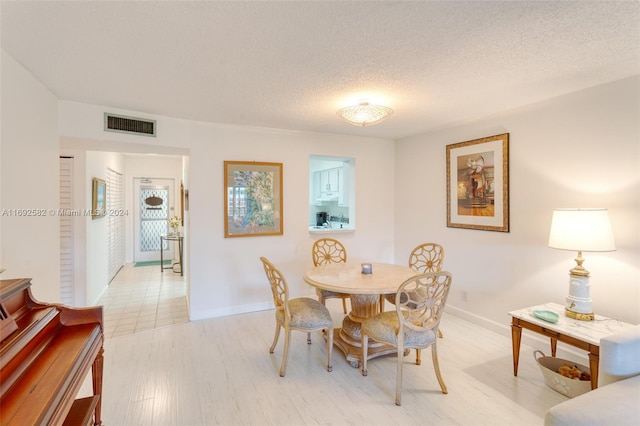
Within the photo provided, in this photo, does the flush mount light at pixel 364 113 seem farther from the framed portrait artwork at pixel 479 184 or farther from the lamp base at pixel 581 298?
the lamp base at pixel 581 298

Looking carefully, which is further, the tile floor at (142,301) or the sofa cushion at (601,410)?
the tile floor at (142,301)

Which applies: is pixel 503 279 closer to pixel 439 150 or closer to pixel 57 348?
pixel 439 150

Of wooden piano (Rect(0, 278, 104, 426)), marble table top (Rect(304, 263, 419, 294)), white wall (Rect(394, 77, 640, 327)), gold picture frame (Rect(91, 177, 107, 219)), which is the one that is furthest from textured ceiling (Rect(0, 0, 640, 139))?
gold picture frame (Rect(91, 177, 107, 219))

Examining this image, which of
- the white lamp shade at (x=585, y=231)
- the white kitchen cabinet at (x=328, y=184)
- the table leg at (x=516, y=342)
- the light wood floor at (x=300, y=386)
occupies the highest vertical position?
the white kitchen cabinet at (x=328, y=184)

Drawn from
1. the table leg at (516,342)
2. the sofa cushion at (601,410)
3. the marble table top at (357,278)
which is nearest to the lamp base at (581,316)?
the table leg at (516,342)

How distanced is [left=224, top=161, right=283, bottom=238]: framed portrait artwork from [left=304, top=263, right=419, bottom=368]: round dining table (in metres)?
1.19

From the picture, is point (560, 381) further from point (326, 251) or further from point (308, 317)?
point (326, 251)

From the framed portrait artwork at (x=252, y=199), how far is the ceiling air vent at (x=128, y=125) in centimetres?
85

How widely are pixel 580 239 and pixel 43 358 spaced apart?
3.16 meters

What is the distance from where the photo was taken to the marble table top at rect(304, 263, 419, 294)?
2.36 m

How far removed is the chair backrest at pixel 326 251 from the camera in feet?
12.2

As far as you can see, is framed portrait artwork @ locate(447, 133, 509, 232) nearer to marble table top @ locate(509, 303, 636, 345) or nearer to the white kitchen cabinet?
marble table top @ locate(509, 303, 636, 345)

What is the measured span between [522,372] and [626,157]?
1.85 meters

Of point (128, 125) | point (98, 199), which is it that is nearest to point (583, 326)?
point (128, 125)
